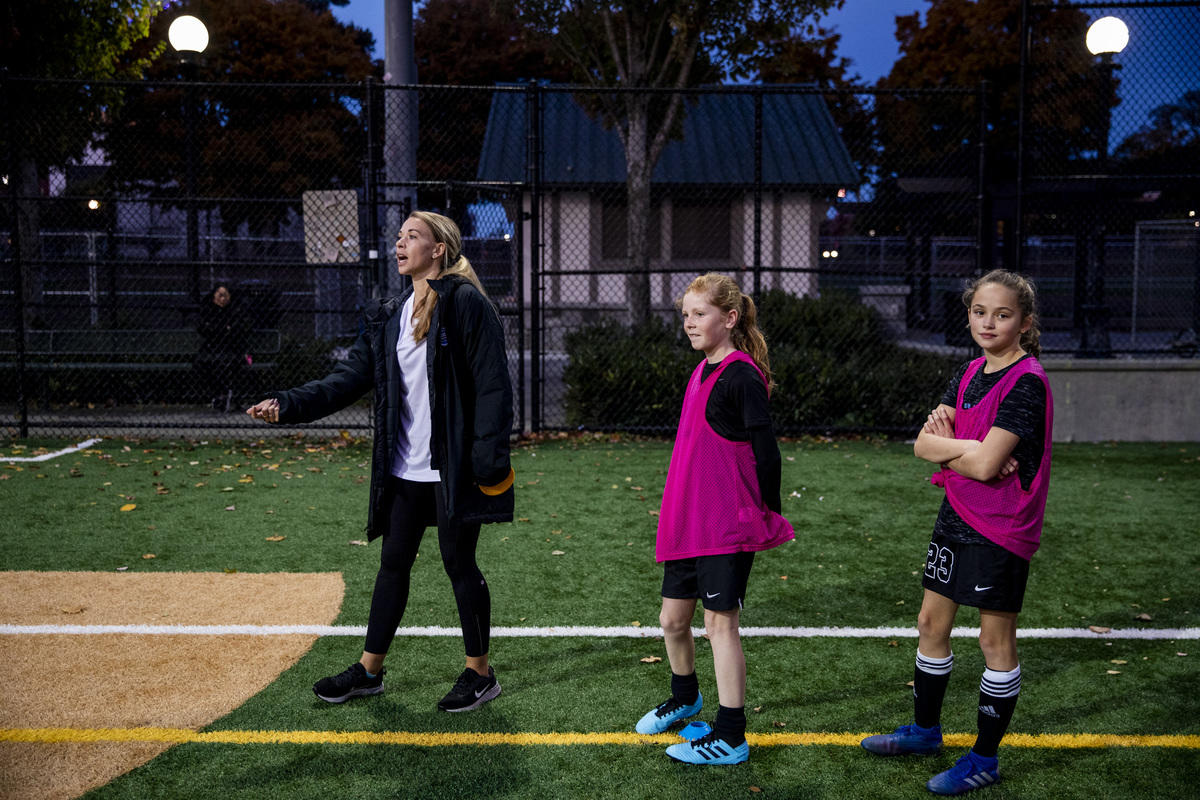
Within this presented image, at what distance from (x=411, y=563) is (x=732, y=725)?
137 centimetres

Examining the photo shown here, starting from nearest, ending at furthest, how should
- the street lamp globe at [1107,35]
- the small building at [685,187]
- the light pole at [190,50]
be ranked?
the street lamp globe at [1107,35]
the light pole at [190,50]
the small building at [685,187]

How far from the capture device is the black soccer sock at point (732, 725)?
11.4 ft

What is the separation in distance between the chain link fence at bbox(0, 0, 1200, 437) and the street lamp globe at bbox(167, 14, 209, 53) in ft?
2.20

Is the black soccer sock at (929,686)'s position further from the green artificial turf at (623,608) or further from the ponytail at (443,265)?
the ponytail at (443,265)

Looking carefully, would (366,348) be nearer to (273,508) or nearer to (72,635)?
(72,635)

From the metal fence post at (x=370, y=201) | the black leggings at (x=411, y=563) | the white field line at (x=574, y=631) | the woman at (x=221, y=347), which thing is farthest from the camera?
the woman at (x=221, y=347)

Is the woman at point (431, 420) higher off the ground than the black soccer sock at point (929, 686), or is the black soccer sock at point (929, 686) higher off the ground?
the woman at point (431, 420)

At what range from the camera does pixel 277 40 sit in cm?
3038

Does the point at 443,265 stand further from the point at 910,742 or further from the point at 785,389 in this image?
the point at 785,389

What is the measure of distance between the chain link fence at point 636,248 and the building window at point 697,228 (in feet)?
0.16

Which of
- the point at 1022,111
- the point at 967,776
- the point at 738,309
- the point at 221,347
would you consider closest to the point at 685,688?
the point at 967,776

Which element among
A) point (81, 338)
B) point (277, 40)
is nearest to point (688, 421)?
point (81, 338)

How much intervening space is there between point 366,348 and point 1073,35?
38.8 feet

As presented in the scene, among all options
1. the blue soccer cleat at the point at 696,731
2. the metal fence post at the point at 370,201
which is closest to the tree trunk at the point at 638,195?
the metal fence post at the point at 370,201
